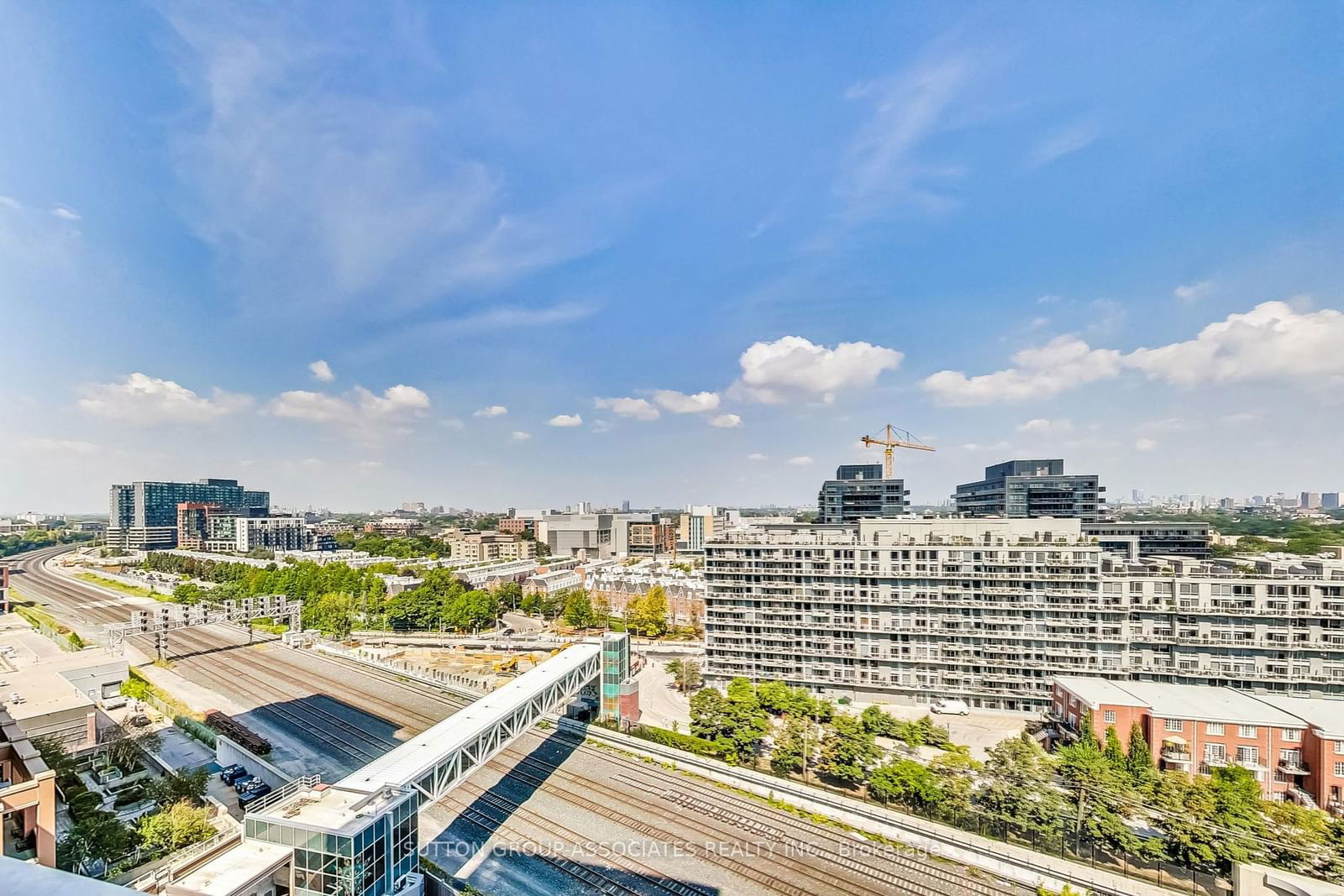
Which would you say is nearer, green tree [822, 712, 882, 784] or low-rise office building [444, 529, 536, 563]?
green tree [822, 712, 882, 784]

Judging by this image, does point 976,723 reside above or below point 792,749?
below

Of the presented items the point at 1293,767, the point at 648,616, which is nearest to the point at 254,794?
the point at 648,616

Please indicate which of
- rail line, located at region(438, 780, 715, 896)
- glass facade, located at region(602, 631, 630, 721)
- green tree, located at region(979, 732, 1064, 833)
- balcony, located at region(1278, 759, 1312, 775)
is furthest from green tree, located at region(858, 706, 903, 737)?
balcony, located at region(1278, 759, 1312, 775)

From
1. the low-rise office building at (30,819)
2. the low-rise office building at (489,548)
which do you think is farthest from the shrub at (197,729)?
the low-rise office building at (489,548)

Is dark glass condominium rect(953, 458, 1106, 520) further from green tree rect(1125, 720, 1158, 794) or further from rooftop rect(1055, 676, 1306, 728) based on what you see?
green tree rect(1125, 720, 1158, 794)

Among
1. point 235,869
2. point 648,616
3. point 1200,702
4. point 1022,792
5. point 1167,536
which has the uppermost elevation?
point 1167,536

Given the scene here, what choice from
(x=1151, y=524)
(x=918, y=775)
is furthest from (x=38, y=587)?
(x=1151, y=524)

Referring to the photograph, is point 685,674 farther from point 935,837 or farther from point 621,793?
point 935,837
